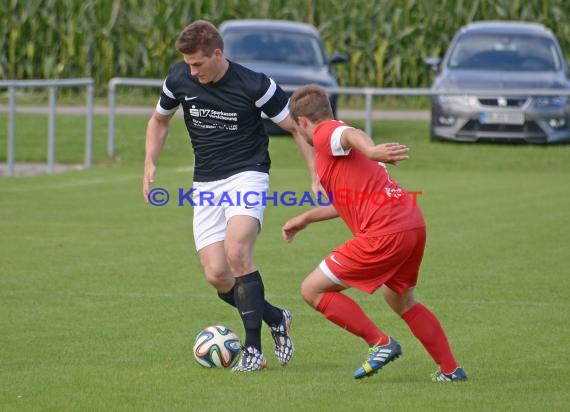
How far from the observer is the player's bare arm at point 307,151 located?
789 centimetres

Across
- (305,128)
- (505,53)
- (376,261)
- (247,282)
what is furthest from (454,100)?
(376,261)

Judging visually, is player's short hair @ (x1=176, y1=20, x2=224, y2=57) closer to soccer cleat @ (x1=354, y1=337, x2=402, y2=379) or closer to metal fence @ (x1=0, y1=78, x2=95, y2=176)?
soccer cleat @ (x1=354, y1=337, x2=402, y2=379)

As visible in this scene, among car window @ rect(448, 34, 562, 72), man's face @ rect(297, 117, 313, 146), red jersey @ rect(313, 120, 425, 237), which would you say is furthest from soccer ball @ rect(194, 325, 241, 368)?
car window @ rect(448, 34, 562, 72)

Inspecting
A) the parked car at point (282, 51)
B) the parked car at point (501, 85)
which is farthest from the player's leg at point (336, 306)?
the parked car at point (282, 51)

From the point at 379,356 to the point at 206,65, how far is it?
2.01 metres

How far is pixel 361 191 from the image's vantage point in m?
7.42

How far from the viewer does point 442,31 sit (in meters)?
32.3

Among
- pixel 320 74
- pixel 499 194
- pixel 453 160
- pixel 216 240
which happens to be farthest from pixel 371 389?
pixel 320 74

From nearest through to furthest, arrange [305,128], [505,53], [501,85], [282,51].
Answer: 1. [305,128]
2. [501,85]
3. [505,53]
4. [282,51]

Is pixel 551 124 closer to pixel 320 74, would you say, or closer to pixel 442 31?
pixel 320 74

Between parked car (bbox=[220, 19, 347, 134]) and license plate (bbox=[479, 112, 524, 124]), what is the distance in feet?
8.94

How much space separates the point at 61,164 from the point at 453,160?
20.4 feet

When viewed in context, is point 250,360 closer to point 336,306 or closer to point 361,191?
point 336,306

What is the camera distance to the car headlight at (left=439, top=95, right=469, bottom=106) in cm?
2220
